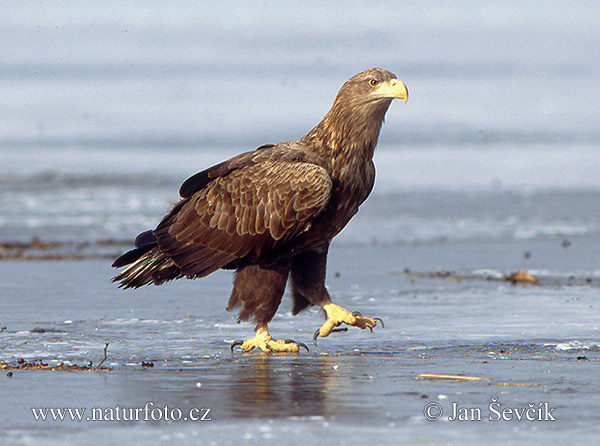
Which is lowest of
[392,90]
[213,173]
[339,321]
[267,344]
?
[267,344]

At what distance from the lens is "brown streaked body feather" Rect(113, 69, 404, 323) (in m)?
6.80

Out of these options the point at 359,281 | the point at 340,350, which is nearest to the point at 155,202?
the point at 359,281

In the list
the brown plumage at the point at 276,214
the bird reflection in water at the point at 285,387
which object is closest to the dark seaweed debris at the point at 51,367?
the bird reflection in water at the point at 285,387

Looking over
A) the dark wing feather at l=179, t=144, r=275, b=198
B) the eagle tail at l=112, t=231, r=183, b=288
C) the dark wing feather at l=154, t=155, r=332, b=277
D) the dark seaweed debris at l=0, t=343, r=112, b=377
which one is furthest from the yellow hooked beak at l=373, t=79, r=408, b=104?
the dark seaweed debris at l=0, t=343, r=112, b=377

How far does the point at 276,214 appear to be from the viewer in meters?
6.80

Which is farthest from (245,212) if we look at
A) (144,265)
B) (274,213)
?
(144,265)

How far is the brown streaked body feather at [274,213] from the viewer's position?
680 centimetres

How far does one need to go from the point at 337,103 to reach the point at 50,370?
2.51m

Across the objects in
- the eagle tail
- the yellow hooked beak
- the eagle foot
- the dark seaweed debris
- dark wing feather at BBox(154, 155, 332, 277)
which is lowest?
the dark seaweed debris

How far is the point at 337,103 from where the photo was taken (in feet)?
23.3

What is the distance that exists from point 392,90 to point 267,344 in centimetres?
173

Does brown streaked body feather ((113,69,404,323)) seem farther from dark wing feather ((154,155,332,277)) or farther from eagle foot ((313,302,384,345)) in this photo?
eagle foot ((313,302,384,345))

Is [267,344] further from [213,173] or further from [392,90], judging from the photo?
[392,90]

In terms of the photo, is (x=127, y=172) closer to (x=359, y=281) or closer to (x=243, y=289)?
(x=359, y=281)
